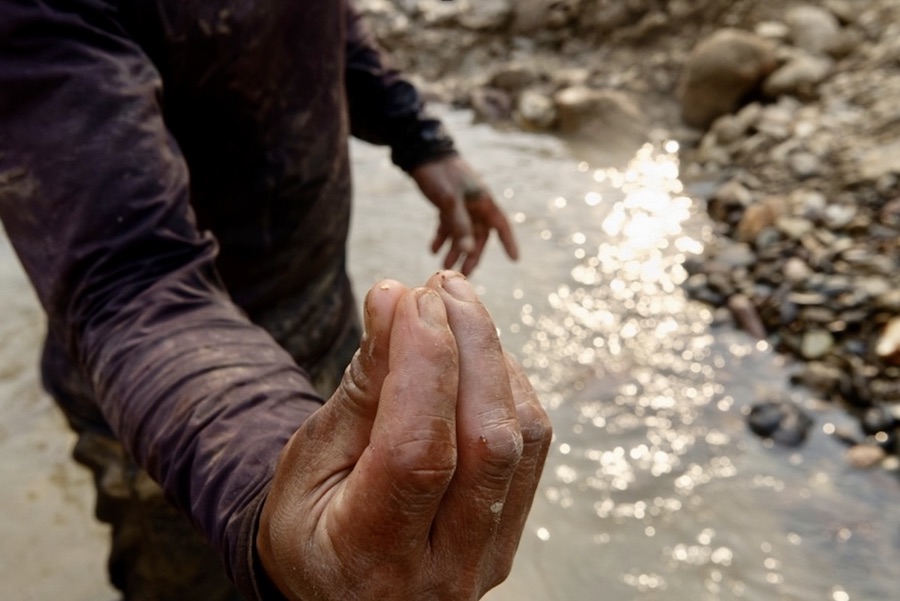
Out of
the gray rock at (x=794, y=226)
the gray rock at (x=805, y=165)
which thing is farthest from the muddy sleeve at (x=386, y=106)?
the gray rock at (x=805, y=165)

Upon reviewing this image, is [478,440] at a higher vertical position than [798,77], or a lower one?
higher

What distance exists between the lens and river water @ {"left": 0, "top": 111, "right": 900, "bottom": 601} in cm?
255

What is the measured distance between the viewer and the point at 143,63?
1.17 metres

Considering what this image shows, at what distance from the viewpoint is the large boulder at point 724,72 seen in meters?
6.01

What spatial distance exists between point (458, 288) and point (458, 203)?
1731 millimetres

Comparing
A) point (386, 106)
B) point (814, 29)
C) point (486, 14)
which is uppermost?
point (386, 106)

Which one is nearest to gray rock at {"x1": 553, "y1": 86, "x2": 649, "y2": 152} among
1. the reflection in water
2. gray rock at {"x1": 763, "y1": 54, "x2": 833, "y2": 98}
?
gray rock at {"x1": 763, "y1": 54, "x2": 833, "y2": 98}

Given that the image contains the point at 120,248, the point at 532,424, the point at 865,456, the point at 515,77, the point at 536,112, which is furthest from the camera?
the point at 515,77

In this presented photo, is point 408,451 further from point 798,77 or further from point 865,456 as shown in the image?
point 798,77

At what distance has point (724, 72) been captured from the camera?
607cm

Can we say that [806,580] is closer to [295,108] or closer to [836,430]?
[836,430]

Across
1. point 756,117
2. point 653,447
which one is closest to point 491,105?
point 756,117

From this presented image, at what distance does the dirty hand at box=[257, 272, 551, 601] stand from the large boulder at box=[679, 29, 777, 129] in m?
6.03

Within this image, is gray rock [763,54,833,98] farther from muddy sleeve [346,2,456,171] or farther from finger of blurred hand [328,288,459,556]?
finger of blurred hand [328,288,459,556]
